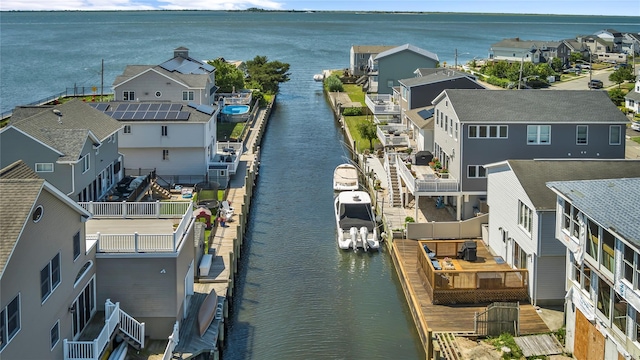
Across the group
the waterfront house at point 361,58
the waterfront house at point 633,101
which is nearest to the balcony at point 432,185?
the waterfront house at point 633,101

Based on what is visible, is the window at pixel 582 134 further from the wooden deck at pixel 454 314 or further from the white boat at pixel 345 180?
the white boat at pixel 345 180

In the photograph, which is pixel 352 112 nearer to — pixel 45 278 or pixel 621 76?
pixel 621 76

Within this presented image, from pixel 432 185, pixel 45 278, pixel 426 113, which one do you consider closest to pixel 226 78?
pixel 426 113

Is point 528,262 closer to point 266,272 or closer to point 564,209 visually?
point 564,209

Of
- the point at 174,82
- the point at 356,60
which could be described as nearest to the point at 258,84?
the point at 356,60

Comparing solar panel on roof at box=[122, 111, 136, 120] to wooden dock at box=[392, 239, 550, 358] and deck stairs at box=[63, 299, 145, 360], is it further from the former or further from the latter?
deck stairs at box=[63, 299, 145, 360]
